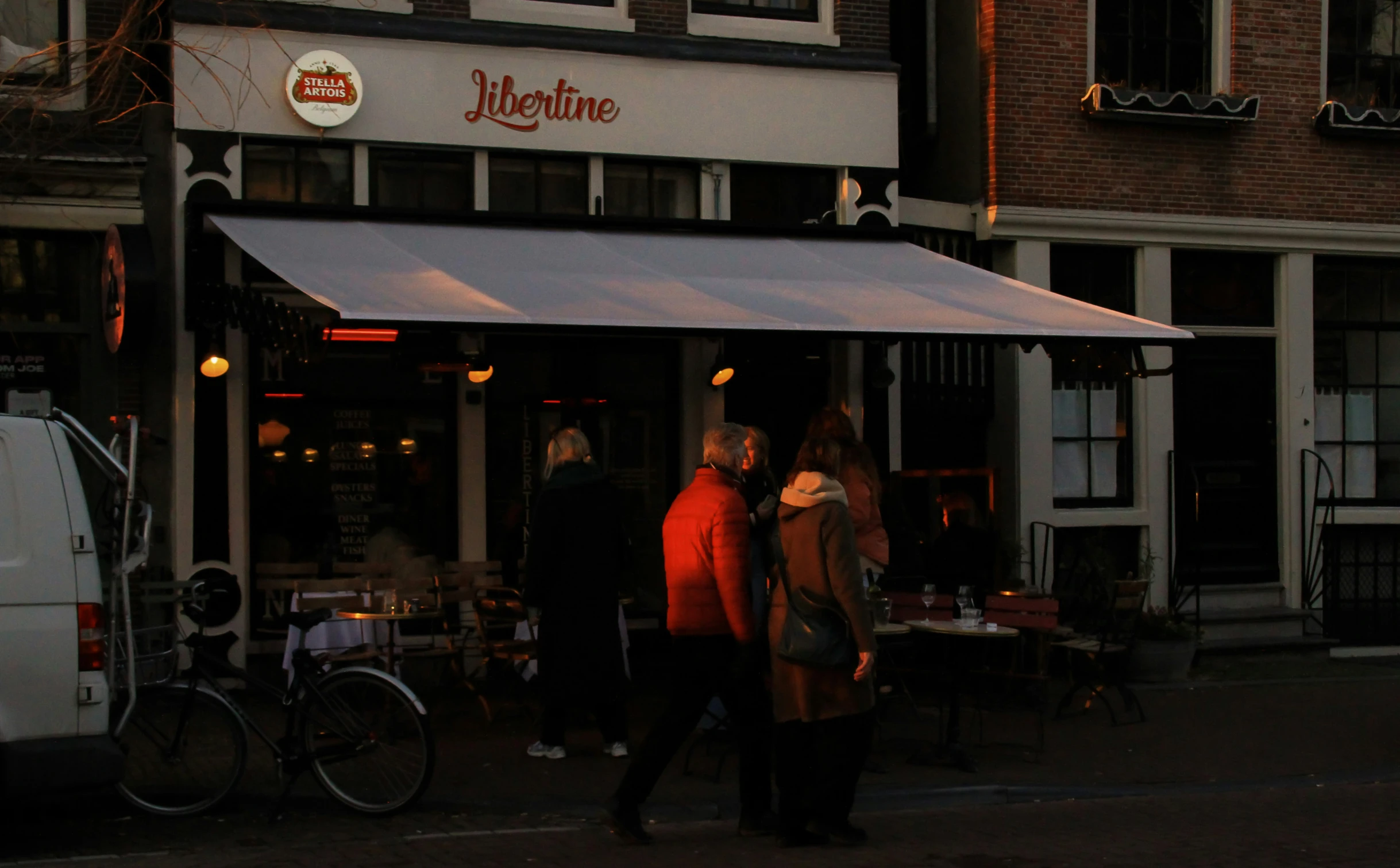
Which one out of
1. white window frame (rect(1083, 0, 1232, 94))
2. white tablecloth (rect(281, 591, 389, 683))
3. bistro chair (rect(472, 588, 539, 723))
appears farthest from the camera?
white window frame (rect(1083, 0, 1232, 94))

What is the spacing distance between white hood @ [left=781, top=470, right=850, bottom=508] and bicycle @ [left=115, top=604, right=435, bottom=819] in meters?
2.04

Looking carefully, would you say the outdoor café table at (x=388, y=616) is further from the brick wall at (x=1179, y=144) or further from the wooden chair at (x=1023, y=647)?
the brick wall at (x=1179, y=144)

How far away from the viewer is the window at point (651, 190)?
12008mm

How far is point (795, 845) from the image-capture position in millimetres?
6793

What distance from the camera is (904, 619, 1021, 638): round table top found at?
850 cm

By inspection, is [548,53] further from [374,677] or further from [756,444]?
[374,677]

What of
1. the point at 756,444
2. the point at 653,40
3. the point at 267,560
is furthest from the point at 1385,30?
the point at 267,560

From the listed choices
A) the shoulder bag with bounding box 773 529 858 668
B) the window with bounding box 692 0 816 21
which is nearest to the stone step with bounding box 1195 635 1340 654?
the window with bounding box 692 0 816 21

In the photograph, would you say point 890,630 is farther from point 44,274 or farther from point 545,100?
point 44,274

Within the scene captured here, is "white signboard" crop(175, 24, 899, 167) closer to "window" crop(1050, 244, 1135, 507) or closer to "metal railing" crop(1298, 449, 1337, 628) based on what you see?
"window" crop(1050, 244, 1135, 507)

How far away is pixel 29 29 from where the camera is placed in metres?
10.7

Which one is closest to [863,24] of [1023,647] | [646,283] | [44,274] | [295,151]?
[646,283]

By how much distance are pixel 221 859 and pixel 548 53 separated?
6.99 meters

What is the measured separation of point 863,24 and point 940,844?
25.2ft
